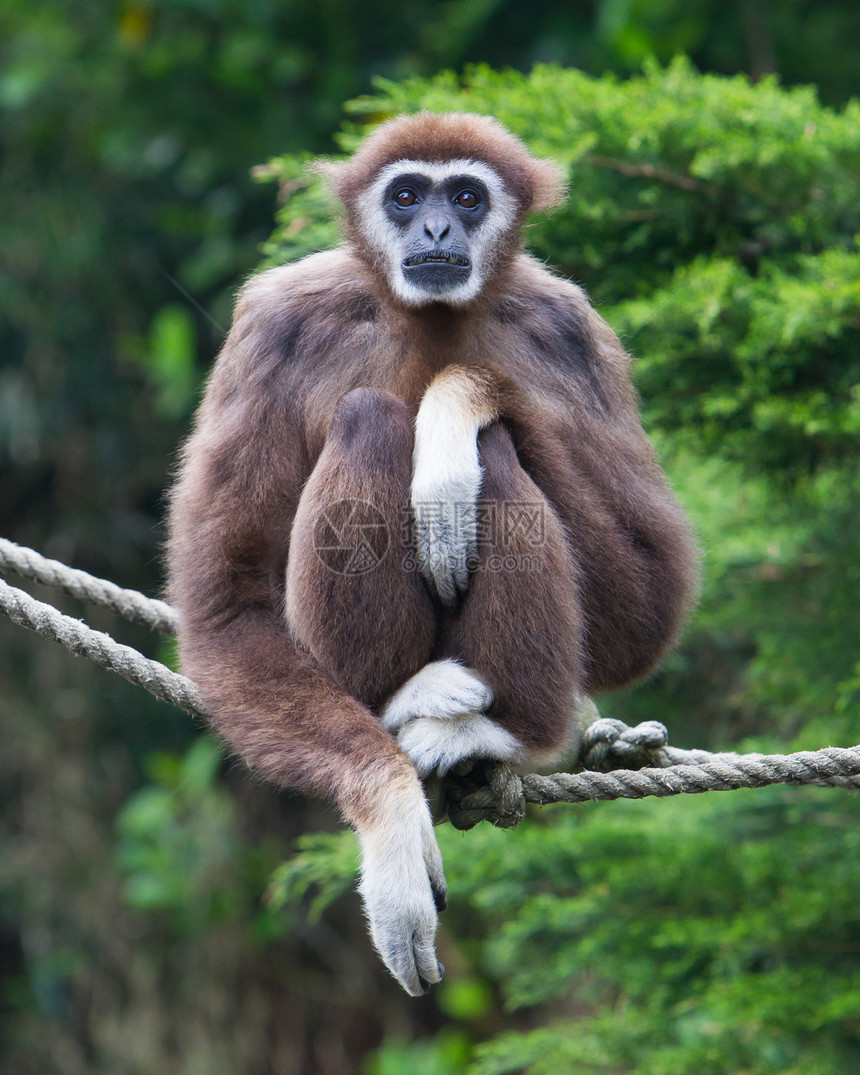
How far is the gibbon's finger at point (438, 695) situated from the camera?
3164mm

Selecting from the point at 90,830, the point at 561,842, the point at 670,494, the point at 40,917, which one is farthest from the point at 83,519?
the point at 670,494

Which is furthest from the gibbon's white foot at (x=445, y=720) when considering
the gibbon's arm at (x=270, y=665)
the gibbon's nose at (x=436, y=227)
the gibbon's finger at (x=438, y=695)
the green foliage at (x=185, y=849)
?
the green foliage at (x=185, y=849)

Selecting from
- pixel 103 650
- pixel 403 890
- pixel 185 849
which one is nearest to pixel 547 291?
pixel 103 650

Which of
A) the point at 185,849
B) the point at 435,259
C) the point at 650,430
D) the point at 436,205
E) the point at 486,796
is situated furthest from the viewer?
the point at 185,849

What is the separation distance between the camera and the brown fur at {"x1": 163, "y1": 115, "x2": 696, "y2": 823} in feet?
10.4

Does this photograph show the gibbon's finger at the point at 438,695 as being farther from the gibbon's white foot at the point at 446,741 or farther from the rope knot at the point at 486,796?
the rope knot at the point at 486,796

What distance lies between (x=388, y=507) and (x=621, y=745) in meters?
1.26

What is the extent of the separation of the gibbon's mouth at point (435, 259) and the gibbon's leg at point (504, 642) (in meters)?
0.66

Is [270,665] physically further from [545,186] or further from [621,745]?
[545,186]

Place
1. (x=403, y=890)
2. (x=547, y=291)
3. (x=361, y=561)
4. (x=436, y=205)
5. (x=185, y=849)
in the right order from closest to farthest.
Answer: (x=403, y=890), (x=361, y=561), (x=436, y=205), (x=547, y=291), (x=185, y=849)

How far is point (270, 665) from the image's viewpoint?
10.9ft

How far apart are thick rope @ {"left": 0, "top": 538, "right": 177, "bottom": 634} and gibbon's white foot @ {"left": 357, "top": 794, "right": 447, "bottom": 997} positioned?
143 centimetres

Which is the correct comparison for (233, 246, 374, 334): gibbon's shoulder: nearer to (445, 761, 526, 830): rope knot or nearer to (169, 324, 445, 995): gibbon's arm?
(169, 324, 445, 995): gibbon's arm

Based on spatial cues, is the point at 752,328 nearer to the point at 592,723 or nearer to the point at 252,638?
the point at 592,723
